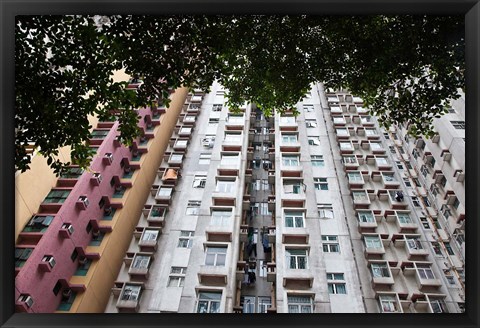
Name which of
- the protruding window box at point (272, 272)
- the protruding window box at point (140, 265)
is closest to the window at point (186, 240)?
the protruding window box at point (140, 265)

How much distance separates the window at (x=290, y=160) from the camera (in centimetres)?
1229

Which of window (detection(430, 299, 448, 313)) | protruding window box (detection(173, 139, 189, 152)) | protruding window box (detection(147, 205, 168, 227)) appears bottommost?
window (detection(430, 299, 448, 313))

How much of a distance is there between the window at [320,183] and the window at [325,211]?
76 centimetres

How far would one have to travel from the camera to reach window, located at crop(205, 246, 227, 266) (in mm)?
9156

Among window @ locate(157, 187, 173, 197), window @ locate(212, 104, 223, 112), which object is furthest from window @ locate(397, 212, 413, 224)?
window @ locate(157, 187, 173, 197)

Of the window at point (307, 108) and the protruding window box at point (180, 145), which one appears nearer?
the protruding window box at point (180, 145)

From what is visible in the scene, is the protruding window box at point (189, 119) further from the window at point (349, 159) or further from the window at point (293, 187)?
the window at point (349, 159)

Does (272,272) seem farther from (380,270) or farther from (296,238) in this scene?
(380,270)

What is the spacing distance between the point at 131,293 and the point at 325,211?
607 centimetres

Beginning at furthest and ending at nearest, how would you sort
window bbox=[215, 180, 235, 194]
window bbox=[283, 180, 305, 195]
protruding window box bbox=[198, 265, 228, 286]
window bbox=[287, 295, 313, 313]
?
window bbox=[283, 180, 305, 195]
window bbox=[215, 180, 235, 194]
protruding window box bbox=[198, 265, 228, 286]
window bbox=[287, 295, 313, 313]

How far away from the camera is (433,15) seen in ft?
9.83

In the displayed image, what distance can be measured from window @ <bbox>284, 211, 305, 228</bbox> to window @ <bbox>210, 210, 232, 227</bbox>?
5.44ft

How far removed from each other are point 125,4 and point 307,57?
117 inches

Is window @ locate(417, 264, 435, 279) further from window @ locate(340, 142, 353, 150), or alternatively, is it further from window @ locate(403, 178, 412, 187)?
window @ locate(340, 142, 353, 150)
